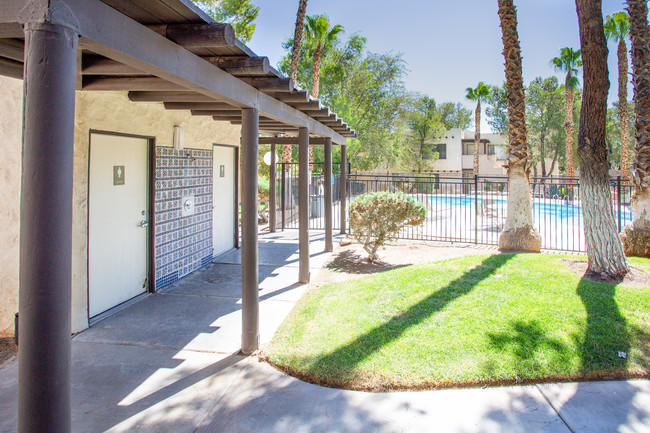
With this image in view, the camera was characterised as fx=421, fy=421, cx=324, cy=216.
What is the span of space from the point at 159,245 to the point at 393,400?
4244 mm

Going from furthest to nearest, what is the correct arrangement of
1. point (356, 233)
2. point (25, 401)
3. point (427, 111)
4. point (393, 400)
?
point (427, 111) → point (356, 233) → point (393, 400) → point (25, 401)

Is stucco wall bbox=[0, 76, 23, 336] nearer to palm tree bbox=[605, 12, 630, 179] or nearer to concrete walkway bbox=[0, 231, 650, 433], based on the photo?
concrete walkway bbox=[0, 231, 650, 433]

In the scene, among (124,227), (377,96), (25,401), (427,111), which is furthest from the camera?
(427,111)

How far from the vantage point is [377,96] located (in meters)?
26.1

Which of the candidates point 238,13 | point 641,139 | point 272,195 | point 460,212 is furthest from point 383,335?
point 238,13

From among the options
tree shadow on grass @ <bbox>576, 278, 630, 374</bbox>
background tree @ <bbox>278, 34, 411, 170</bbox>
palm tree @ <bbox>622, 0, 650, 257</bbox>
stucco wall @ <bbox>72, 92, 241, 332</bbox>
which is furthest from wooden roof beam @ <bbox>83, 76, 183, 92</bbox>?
background tree @ <bbox>278, 34, 411, 170</bbox>

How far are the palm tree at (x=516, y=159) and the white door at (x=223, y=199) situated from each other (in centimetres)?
587

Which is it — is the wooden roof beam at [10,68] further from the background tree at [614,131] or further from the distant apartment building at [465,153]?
the background tree at [614,131]

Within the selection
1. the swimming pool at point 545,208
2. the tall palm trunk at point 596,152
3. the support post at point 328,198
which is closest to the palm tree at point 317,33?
the swimming pool at point 545,208

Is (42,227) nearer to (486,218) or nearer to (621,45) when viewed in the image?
(486,218)

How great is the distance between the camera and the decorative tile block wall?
20.4 ft

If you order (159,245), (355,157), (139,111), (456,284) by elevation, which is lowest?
(456,284)

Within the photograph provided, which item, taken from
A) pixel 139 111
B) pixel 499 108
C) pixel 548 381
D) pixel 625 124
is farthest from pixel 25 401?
pixel 499 108

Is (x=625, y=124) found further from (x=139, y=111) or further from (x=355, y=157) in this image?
(x=139, y=111)
